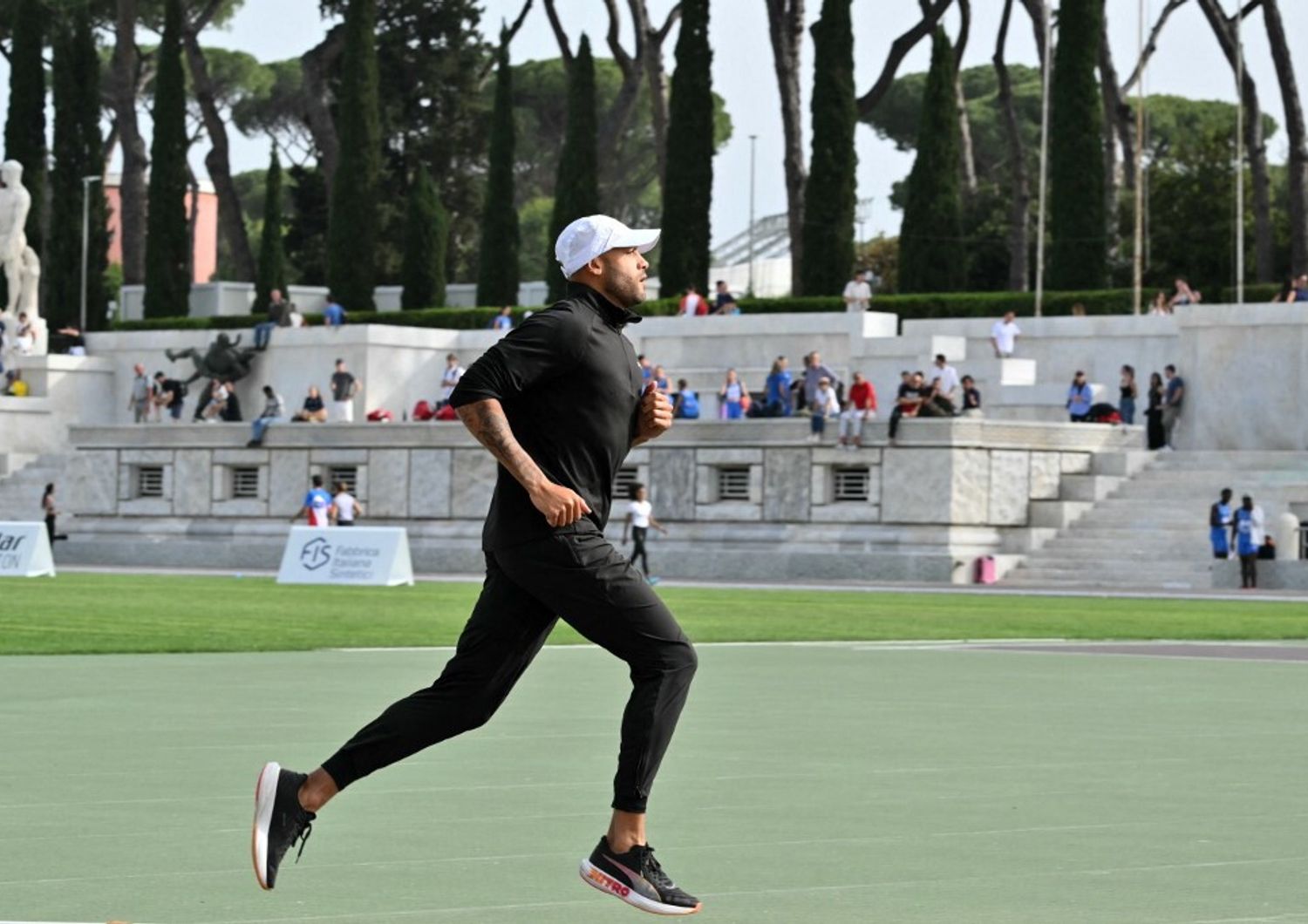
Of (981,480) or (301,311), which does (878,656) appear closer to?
(981,480)

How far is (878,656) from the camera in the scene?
20016mm

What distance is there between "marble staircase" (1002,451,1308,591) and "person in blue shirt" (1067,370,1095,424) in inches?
76.9

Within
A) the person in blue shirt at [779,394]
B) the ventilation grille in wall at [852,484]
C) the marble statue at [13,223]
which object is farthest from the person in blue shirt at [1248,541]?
the marble statue at [13,223]

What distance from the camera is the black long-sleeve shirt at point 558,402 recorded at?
300 inches

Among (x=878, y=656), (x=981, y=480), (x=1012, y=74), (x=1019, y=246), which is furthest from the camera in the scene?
(x=1012, y=74)

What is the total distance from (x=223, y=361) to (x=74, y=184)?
1598 cm

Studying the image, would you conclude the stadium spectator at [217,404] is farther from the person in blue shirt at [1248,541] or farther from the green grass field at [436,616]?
the person in blue shirt at [1248,541]

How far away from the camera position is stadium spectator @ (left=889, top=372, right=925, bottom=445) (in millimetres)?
41312

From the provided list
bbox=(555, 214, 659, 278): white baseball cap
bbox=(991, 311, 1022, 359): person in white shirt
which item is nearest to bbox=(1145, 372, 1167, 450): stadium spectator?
bbox=(991, 311, 1022, 359): person in white shirt

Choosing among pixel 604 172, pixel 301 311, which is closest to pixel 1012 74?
pixel 604 172

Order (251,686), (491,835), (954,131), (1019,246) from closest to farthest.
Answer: (491,835), (251,686), (954,131), (1019,246)

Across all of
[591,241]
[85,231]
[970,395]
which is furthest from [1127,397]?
[591,241]

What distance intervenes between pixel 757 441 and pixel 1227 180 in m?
27.0

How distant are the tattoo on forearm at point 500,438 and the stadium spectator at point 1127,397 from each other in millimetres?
39207
